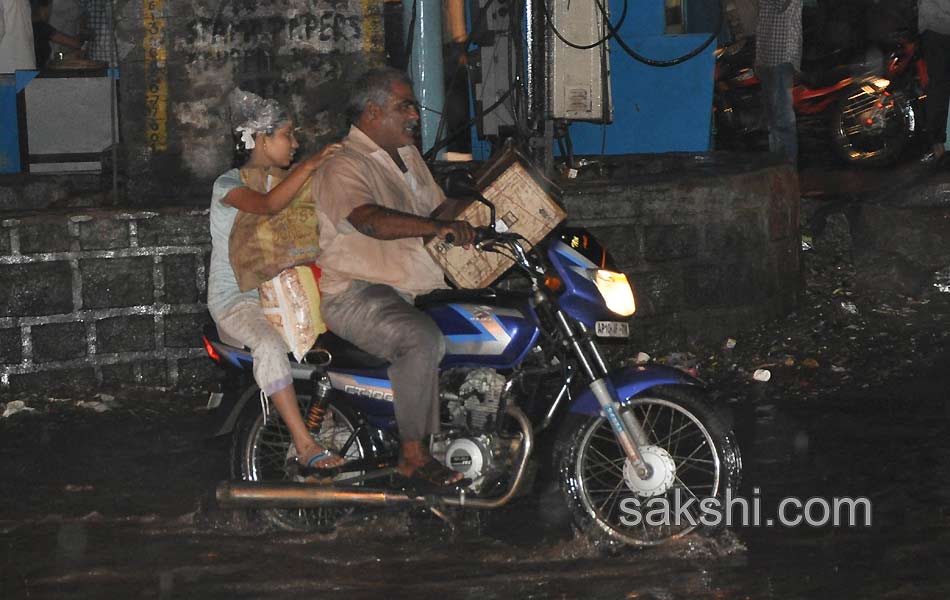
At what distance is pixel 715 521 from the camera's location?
5105mm

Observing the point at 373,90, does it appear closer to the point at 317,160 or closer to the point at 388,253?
the point at 317,160

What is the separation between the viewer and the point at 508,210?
532 centimetres

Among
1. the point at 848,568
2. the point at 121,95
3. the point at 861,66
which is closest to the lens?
the point at 848,568

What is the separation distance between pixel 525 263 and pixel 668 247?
10.6 feet

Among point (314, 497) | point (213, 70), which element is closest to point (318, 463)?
point (314, 497)

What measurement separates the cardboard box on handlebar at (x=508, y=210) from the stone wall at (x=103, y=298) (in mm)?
2717

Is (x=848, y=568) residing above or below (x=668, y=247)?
below

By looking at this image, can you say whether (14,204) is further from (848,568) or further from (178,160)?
(848,568)

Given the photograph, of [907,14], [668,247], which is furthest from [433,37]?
[907,14]

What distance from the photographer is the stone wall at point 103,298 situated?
751 cm

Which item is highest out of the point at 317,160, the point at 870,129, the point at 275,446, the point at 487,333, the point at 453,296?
the point at 870,129

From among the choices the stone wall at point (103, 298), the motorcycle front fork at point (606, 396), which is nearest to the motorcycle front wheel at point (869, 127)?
the stone wall at point (103, 298)

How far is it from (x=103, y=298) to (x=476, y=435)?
327cm

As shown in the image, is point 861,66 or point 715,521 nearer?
Result: point 715,521
